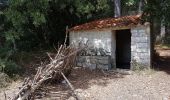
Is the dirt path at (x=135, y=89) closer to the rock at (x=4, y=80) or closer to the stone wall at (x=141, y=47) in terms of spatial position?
the stone wall at (x=141, y=47)

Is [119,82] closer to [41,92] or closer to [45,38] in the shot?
[41,92]

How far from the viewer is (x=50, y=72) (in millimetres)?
10125

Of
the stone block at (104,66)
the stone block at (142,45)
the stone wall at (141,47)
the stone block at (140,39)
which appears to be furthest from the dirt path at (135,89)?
the stone block at (140,39)

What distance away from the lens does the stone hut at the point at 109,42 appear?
1331cm

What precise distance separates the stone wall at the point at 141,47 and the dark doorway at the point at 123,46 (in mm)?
3091

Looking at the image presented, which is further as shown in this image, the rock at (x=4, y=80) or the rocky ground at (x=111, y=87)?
the rock at (x=4, y=80)

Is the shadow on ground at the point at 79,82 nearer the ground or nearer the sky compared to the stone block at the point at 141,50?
nearer the ground

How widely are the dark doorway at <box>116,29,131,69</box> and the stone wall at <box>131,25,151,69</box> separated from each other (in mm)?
3091

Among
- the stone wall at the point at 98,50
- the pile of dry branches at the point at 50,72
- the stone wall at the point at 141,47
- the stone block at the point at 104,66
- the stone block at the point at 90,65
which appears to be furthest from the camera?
the stone block at the point at 90,65

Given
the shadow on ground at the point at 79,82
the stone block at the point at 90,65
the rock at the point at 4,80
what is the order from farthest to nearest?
the stone block at the point at 90,65, the rock at the point at 4,80, the shadow on ground at the point at 79,82

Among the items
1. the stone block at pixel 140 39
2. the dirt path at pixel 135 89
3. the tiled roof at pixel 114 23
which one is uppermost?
the tiled roof at pixel 114 23

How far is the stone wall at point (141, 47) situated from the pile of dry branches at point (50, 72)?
8.93 ft

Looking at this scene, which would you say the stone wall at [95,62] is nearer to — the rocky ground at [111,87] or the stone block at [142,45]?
the rocky ground at [111,87]

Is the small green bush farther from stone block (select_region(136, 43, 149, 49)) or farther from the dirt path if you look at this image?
stone block (select_region(136, 43, 149, 49))
